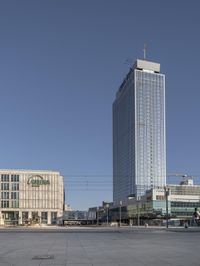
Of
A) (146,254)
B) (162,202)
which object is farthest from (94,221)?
(146,254)

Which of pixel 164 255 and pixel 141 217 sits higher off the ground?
pixel 164 255

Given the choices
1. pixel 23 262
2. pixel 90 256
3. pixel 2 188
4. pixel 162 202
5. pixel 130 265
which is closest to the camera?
pixel 130 265

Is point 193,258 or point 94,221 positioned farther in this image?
point 94,221

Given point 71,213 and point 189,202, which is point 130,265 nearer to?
point 71,213

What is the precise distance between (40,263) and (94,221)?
7131 inches

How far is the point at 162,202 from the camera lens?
185 metres

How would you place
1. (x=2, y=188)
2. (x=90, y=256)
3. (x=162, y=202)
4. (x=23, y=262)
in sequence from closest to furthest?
(x=23, y=262), (x=90, y=256), (x=162, y=202), (x=2, y=188)

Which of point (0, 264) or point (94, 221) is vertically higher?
point (0, 264)

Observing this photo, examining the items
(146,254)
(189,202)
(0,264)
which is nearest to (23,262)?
(0,264)

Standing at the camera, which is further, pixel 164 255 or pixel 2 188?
pixel 2 188

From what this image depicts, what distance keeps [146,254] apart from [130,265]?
385cm

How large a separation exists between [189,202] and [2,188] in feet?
252

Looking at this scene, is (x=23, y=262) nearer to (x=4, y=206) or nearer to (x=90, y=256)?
(x=90, y=256)

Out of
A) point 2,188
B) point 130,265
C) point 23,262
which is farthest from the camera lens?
point 2,188
